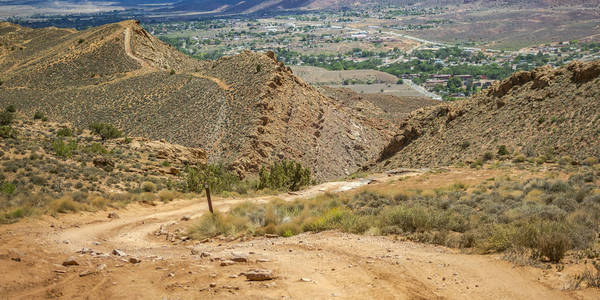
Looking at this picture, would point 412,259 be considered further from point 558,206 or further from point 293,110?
point 293,110

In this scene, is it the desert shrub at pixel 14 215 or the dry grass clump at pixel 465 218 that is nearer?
the dry grass clump at pixel 465 218

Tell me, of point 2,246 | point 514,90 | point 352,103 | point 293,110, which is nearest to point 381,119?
point 352,103

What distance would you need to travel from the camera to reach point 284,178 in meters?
28.4

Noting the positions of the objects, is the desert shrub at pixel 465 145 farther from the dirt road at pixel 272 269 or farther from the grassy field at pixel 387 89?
the grassy field at pixel 387 89

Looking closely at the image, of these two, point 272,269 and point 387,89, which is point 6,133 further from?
point 387,89

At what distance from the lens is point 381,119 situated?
6188 centimetres

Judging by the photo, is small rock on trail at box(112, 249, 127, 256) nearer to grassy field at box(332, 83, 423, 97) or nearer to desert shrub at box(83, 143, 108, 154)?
desert shrub at box(83, 143, 108, 154)

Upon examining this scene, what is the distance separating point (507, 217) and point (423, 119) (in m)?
28.6

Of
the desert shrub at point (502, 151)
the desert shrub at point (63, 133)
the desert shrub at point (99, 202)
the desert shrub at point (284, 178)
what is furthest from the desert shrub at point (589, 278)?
the desert shrub at point (63, 133)

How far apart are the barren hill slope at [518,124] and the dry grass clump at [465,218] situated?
8.16 m

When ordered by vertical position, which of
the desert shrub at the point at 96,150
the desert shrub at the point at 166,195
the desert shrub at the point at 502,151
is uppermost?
the desert shrub at the point at 96,150

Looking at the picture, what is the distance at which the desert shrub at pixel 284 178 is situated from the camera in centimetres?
2759

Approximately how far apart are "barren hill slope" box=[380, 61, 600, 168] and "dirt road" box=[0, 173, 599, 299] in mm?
17605

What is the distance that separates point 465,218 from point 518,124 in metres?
20.1
